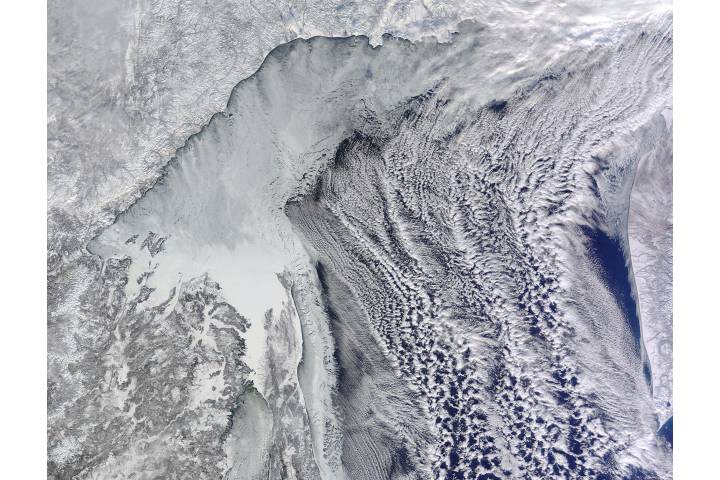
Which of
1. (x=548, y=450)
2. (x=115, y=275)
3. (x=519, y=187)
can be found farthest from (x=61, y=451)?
(x=519, y=187)

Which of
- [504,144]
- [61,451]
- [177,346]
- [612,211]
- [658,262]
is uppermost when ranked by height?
[504,144]

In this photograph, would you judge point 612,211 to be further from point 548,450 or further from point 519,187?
point 548,450

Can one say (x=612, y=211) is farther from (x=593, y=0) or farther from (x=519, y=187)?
(x=593, y=0)

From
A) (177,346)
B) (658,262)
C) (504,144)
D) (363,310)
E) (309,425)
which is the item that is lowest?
(309,425)

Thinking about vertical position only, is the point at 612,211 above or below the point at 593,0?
below

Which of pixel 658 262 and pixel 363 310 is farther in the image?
pixel 363 310

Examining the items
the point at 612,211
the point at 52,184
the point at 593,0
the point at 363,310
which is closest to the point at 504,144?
the point at 612,211
